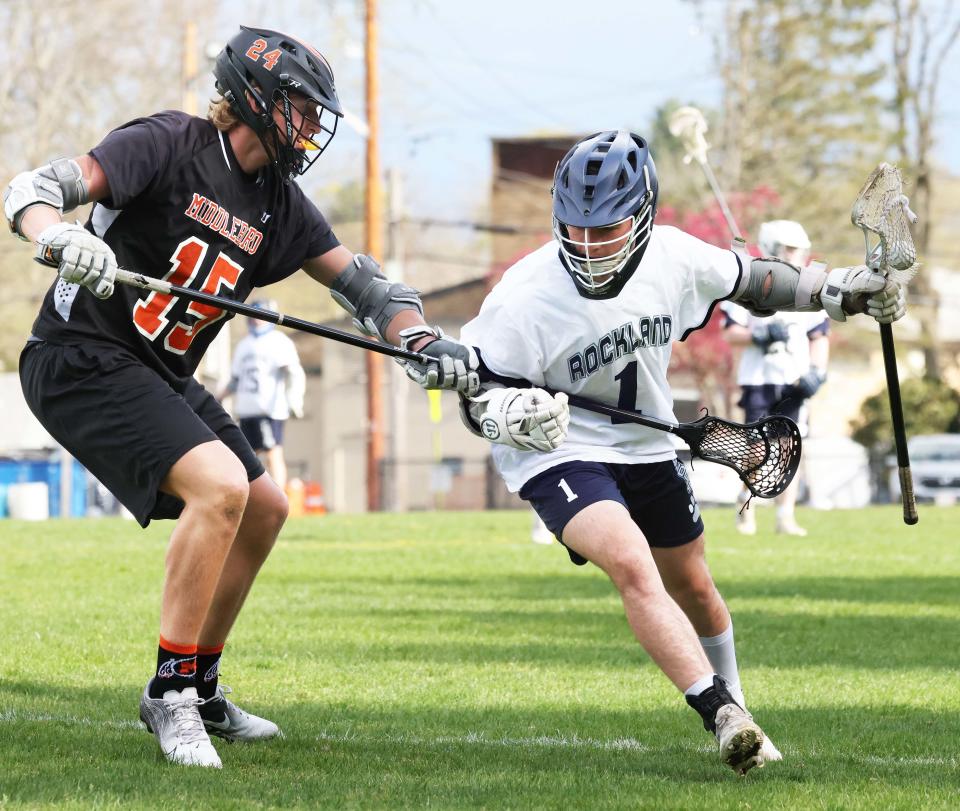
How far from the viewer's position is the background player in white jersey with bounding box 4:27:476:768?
16.0 feet

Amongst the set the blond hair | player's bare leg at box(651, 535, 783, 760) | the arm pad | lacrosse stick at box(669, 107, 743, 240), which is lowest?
player's bare leg at box(651, 535, 783, 760)

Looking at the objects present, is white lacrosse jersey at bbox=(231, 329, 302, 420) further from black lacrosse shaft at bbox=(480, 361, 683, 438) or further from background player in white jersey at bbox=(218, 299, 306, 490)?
black lacrosse shaft at bbox=(480, 361, 683, 438)

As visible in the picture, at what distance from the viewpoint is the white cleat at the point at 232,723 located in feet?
17.9

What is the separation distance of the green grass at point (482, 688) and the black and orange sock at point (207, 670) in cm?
25

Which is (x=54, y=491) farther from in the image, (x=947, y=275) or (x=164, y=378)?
(x=947, y=275)

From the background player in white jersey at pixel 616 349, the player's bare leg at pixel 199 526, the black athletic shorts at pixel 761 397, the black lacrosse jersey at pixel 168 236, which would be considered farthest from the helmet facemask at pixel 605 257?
the black athletic shorts at pixel 761 397

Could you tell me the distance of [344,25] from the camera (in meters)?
39.1

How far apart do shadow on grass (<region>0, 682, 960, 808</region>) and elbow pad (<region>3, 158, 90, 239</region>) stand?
164 cm

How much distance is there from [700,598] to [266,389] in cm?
1146

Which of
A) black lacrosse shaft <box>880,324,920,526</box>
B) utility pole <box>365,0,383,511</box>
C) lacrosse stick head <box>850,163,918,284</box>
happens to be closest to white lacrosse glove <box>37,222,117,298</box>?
lacrosse stick head <box>850,163,918,284</box>

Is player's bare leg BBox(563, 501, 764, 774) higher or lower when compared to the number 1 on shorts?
lower

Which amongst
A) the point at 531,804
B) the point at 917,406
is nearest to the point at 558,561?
the point at 531,804

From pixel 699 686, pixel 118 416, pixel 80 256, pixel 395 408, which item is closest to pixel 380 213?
pixel 395 408

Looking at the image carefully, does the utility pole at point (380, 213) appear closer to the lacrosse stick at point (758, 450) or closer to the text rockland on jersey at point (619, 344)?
the lacrosse stick at point (758, 450)
